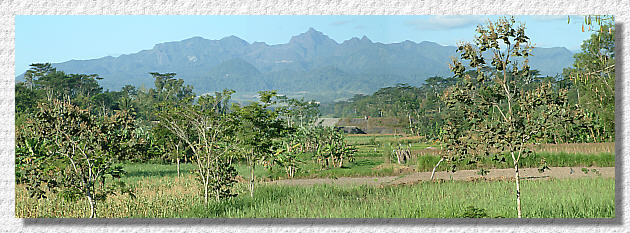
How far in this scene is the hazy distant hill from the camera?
560 cm

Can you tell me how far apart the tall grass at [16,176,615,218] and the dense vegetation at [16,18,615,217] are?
0.10 feet

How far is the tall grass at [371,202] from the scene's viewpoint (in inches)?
202

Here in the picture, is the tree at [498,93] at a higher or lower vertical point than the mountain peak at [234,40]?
lower

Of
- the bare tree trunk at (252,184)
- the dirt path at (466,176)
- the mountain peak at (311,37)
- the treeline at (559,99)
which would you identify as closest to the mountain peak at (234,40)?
the mountain peak at (311,37)

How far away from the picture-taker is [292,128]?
5793 millimetres

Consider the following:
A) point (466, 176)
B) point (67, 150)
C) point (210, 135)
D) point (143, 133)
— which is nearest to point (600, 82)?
point (466, 176)

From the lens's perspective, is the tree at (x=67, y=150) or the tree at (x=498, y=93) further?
the tree at (x=67, y=150)

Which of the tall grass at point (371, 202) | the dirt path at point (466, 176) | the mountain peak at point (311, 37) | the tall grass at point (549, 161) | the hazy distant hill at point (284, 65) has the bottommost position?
the tall grass at point (371, 202)

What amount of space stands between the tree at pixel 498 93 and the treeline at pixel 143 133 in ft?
5.56

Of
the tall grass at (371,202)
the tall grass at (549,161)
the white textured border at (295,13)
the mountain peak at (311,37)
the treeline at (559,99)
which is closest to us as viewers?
the treeline at (559,99)

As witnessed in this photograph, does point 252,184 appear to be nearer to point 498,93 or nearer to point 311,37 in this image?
point 311,37

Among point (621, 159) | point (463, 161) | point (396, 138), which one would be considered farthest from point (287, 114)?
point (621, 159)

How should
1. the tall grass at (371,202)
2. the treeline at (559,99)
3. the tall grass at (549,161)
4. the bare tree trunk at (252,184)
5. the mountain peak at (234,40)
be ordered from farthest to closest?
1. the bare tree trunk at (252,184)
2. the mountain peak at (234,40)
3. the tall grass at (549,161)
4. the tall grass at (371,202)
5. the treeline at (559,99)

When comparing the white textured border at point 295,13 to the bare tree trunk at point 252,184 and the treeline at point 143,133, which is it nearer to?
the treeline at point 143,133
